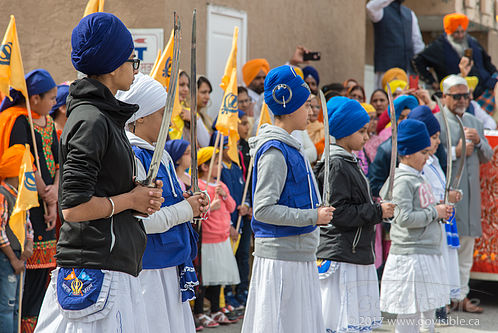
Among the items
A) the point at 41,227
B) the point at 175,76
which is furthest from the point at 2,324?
the point at 175,76

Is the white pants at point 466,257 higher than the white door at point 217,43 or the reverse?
the reverse

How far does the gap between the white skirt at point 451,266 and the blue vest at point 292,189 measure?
2.53 meters

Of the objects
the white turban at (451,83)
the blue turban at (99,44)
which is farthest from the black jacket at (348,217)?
the white turban at (451,83)

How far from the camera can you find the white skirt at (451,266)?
19.7ft

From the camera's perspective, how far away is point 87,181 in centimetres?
236

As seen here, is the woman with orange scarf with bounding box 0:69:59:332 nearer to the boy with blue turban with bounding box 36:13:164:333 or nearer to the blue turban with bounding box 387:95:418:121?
the boy with blue turban with bounding box 36:13:164:333

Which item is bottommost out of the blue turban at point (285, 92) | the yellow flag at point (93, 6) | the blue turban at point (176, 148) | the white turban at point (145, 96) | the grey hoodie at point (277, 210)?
the grey hoodie at point (277, 210)

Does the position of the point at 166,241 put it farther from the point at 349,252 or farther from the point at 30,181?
the point at 30,181

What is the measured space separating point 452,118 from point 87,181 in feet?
18.5

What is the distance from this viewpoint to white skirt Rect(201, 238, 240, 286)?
20.5ft

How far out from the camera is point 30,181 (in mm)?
4613

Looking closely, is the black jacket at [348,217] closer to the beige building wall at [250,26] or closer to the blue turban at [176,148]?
the blue turban at [176,148]

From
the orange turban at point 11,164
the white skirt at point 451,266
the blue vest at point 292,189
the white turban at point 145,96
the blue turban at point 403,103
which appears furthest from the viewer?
the blue turban at point 403,103

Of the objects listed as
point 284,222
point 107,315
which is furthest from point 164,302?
point 284,222
